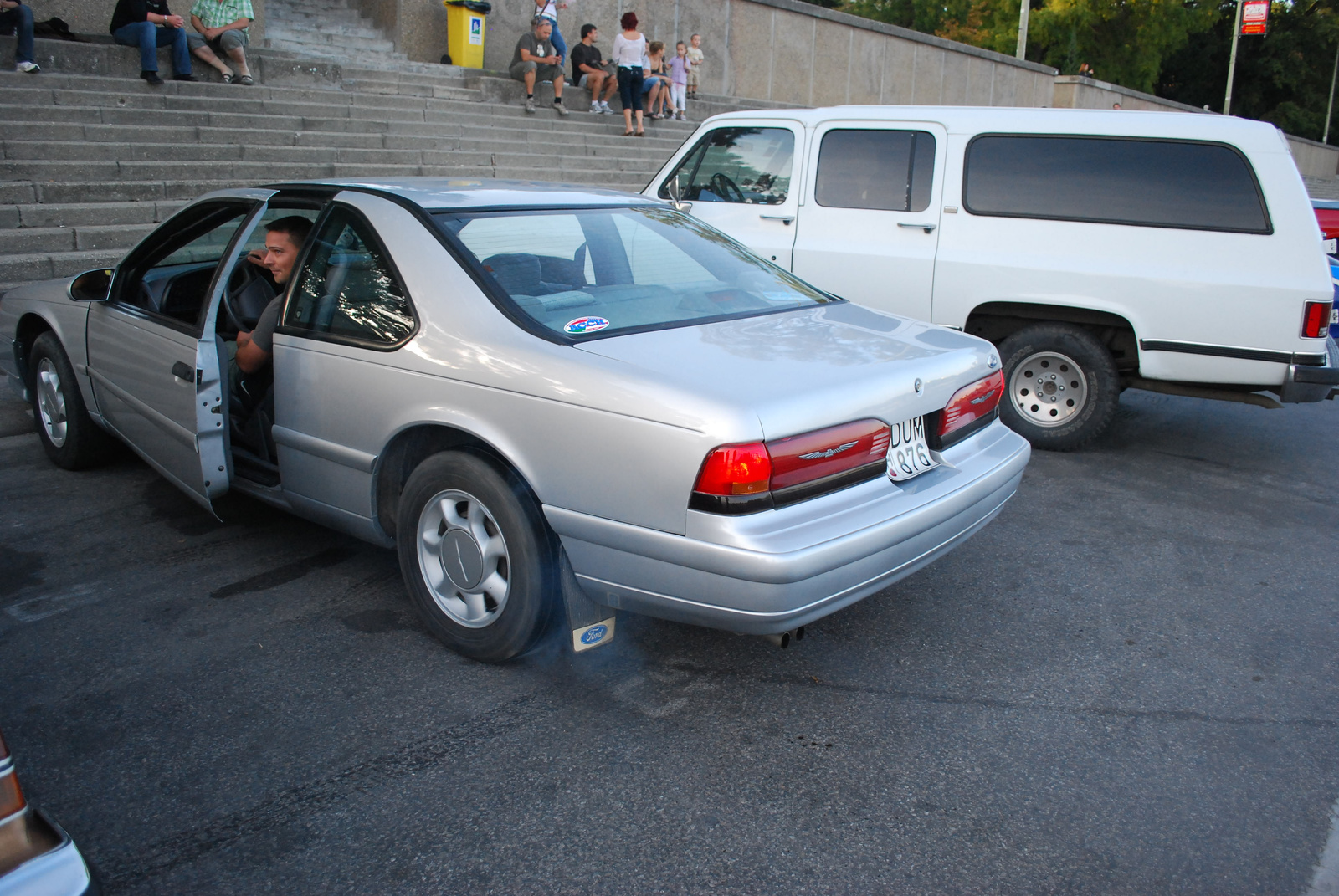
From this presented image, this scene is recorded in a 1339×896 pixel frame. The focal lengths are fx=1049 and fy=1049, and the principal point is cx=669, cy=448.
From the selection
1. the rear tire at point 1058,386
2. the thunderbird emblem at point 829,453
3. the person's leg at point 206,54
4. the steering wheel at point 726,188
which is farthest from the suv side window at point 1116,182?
the person's leg at point 206,54

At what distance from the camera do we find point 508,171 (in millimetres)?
13555

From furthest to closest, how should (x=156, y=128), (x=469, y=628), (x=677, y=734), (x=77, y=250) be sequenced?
(x=156, y=128)
(x=77, y=250)
(x=469, y=628)
(x=677, y=734)

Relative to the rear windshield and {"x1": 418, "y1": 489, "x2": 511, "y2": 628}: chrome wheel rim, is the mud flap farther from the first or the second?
the rear windshield

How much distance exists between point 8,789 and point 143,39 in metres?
11.8

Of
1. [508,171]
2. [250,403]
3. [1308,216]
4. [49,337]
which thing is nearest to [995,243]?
[1308,216]

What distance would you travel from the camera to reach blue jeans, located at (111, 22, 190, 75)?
447 inches

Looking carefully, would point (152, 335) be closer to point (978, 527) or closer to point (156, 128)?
point (978, 527)

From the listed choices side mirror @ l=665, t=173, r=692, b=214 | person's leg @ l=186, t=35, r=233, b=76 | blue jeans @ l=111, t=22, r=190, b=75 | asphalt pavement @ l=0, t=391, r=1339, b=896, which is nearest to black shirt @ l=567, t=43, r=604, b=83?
person's leg @ l=186, t=35, r=233, b=76

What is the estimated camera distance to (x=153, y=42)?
11383 mm

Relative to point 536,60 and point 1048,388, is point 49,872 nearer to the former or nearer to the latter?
point 1048,388

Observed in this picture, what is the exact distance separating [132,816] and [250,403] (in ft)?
7.28

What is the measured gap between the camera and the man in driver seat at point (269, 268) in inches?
165

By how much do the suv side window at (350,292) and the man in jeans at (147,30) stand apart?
926 centimetres

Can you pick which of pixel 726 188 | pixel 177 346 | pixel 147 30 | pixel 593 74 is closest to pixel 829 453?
pixel 177 346
